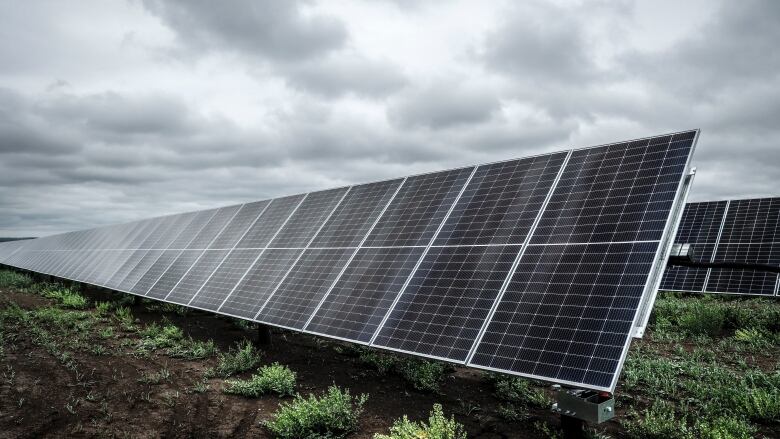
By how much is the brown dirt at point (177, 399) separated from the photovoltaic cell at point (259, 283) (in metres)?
1.50

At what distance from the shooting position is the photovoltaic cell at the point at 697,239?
18875 millimetres

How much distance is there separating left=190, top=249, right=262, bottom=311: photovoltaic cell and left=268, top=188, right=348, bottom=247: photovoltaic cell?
3.49 feet

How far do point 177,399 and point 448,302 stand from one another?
608cm

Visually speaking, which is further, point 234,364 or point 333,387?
point 234,364

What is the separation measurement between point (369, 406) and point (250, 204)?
43.8ft

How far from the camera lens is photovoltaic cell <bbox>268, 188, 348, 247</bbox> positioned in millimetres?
14352

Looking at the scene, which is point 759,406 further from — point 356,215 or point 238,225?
point 238,225

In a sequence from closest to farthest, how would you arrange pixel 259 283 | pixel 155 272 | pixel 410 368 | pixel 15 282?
1. pixel 410 368
2. pixel 259 283
3. pixel 155 272
4. pixel 15 282

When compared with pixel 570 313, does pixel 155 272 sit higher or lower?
lower

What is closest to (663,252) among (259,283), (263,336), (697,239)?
(259,283)

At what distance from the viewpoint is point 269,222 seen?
17.1m

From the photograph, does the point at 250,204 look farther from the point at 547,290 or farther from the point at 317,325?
the point at 547,290

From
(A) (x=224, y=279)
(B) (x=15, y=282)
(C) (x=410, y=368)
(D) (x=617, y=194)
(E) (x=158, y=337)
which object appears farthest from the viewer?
(B) (x=15, y=282)

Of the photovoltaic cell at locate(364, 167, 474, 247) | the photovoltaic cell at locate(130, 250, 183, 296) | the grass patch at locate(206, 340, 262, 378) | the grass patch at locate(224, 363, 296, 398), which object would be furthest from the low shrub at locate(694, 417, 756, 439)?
the photovoltaic cell at locate(130, 250, 183, 296)
